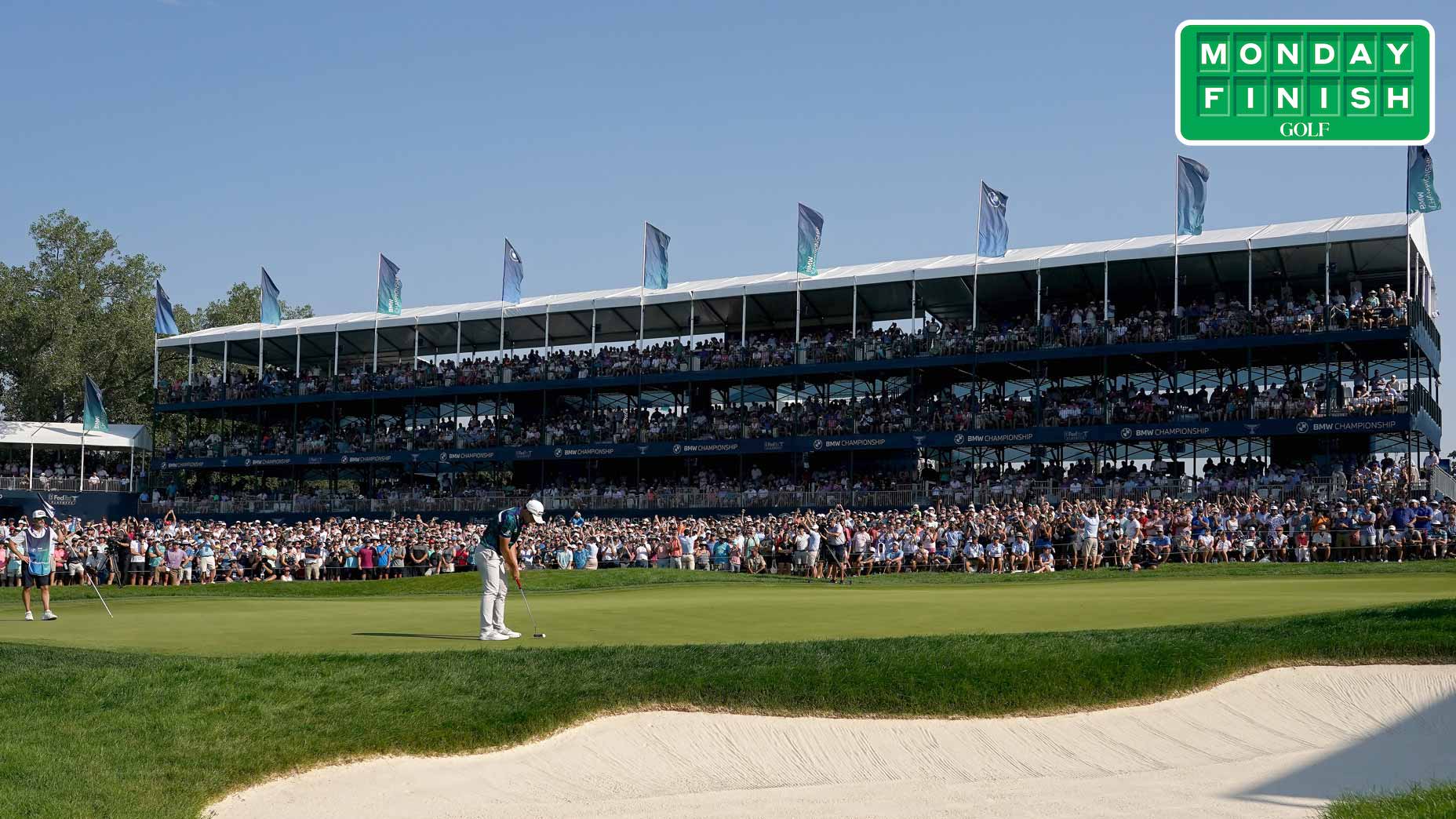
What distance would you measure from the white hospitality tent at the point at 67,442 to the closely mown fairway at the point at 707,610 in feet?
144

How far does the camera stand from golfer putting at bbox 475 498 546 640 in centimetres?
1523

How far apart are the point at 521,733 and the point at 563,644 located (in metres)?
3.76

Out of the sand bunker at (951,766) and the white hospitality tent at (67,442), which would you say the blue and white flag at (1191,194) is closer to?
the sand bunker at (951,766)

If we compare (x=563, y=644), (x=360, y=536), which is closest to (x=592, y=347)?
(x=360, y=536)

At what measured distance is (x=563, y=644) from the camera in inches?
596

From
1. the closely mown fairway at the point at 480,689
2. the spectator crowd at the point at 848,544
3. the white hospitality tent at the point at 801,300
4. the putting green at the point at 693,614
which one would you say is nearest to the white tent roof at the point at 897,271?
the white hospitality tent at the point at 801,300

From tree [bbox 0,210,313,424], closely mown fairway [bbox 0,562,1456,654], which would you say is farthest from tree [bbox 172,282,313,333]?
closely mown fairway [bbox 0,562,1456,654]

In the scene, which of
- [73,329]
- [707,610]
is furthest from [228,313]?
[707,610]

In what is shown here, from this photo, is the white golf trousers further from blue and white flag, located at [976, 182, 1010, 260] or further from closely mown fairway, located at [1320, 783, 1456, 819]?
blue and white flag, located at [976, 182, 1010, 260]

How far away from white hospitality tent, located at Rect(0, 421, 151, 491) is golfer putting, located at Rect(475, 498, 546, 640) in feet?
196

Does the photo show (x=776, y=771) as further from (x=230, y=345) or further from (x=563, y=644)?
(x=230, y=345)

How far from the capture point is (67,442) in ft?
232

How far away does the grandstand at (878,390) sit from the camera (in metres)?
45.5

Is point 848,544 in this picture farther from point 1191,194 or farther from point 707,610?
point 1191,194
